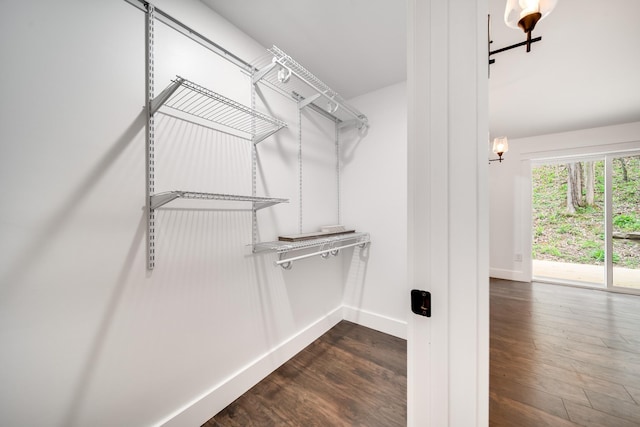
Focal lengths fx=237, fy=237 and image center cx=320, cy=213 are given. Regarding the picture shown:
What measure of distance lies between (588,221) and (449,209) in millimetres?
4780

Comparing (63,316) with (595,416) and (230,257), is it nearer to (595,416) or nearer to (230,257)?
(230,257)

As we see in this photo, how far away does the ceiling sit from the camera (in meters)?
1.40

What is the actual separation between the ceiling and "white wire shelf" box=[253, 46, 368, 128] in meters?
0.14

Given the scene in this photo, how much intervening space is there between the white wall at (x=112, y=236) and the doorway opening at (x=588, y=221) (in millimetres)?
4683

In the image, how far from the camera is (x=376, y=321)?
229cm

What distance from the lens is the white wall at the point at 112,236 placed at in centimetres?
82

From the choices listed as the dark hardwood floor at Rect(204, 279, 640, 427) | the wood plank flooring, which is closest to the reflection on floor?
the wood plank flooring

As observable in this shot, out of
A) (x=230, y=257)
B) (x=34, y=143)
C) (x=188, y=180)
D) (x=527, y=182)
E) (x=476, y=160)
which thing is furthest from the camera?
(x=527, y=182)

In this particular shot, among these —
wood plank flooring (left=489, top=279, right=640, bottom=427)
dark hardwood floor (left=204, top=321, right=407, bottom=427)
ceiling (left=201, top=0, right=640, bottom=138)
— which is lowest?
wood plank flooring (left=489, top=279, right=640, bottom=427)

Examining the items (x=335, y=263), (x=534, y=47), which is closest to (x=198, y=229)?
(x=335, y=263)

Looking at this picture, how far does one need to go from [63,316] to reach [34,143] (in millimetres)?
645

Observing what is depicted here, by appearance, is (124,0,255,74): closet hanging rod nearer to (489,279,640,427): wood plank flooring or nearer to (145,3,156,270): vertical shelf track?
(145,3,156,270): vertical shelf track

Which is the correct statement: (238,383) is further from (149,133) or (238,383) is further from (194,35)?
(194,35)

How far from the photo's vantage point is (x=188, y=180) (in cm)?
127
